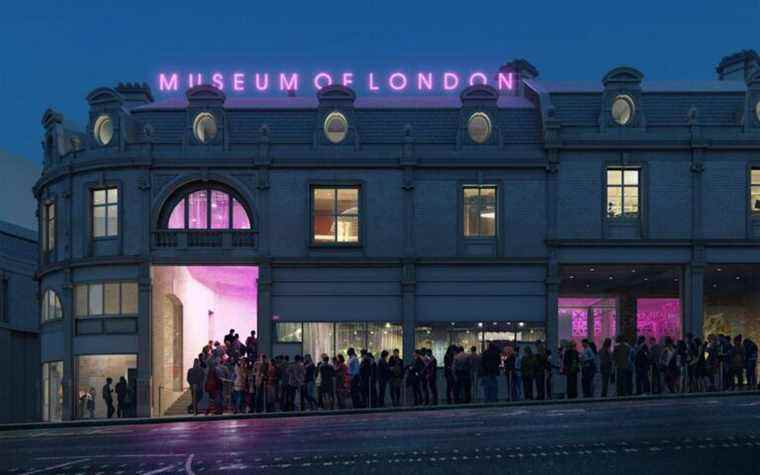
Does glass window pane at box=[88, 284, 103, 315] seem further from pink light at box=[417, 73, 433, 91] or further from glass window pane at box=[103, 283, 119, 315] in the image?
pink light at box=[417, 73, 433, 91]

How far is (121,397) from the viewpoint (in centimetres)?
4403

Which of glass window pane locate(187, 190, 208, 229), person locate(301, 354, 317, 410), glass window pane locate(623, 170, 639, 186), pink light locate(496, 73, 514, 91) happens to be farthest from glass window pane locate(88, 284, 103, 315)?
glass window pane locate(623, 170, 639, 186)

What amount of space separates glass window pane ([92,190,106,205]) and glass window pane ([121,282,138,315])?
328cm

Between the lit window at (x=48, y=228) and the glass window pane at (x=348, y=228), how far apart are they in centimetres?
1160

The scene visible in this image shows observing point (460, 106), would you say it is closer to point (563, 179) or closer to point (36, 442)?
point (563, 179)

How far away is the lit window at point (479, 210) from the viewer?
4703 centimetres

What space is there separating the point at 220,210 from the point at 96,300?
558 cm

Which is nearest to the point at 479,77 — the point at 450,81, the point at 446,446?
the point at 450,81

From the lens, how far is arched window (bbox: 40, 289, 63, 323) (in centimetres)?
4897

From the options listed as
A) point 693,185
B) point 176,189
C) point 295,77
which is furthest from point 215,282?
point 693,185

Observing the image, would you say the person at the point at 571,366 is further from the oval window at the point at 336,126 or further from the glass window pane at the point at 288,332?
the oval window at the point at 336,126

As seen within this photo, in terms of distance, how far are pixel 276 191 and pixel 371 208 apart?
3.50m

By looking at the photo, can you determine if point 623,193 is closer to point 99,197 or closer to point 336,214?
point 336,214

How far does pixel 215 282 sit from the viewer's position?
2009 inches
